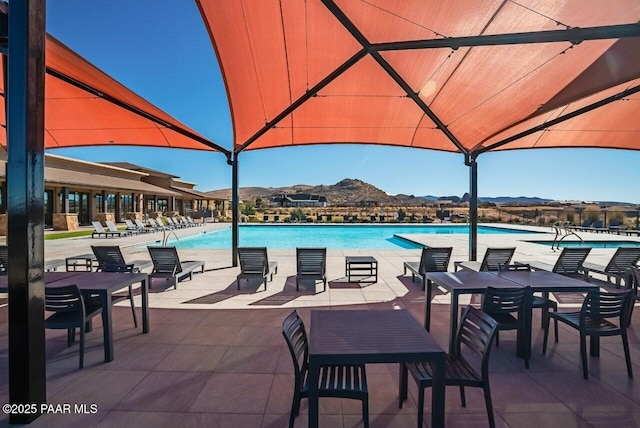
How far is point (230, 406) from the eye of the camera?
3.02 metres

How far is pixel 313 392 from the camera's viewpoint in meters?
2.30

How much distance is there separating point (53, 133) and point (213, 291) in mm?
7355

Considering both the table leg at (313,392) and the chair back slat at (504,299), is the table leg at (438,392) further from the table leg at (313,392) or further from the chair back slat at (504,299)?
the chair back slat at (504,299)

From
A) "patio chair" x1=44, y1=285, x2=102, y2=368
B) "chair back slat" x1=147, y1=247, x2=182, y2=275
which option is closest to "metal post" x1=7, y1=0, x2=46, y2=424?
"patio chair" x1=44, y1=285, x2=102, y2=368

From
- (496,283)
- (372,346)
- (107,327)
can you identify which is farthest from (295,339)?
(496,283)

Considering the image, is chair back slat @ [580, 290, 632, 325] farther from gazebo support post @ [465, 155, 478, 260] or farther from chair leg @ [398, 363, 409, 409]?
gazebo support post @ [465, 155, 478, 260]

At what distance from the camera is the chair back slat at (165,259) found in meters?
7.38

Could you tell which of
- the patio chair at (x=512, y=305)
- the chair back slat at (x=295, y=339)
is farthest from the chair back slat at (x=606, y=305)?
the chair back slat at (x=295, y=339)

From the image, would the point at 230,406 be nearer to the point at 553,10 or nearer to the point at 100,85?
the point at 553,10

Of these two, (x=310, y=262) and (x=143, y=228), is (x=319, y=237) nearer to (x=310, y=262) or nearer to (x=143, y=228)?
(x=143, y=228)

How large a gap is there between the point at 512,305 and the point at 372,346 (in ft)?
8.07

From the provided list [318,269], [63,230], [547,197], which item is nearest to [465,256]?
[318,269]

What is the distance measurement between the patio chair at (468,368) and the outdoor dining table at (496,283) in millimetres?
867

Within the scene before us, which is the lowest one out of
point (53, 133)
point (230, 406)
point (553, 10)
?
point (230, 406)
